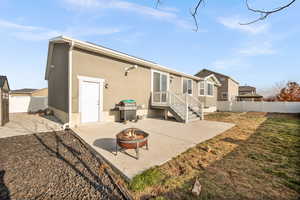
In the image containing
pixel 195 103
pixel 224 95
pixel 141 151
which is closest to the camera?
pixel 141 151

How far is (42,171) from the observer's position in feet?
9.55

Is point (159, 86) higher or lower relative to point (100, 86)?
higher

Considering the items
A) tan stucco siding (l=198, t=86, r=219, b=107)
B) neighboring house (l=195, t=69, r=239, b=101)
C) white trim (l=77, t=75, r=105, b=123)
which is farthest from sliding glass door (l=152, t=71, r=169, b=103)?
neighboring house (l=195, t=69, r=239, b=101)

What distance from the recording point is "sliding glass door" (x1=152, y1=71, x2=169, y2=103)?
31.4 feet

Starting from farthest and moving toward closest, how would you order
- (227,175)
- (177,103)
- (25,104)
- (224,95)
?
(224,95), (25,104), (177,103), (227,175)

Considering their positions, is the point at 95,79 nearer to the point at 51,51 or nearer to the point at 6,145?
the point at 6,145

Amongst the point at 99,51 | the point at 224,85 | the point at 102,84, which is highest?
the point at 224,85

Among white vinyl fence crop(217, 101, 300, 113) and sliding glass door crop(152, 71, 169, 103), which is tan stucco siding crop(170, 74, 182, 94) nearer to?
sliding glass door crop(152, 71, 169, 103)

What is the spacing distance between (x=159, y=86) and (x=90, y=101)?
17.9 feet

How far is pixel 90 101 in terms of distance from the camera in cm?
683

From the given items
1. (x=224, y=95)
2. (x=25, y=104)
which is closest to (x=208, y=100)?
(x=224, y=95)

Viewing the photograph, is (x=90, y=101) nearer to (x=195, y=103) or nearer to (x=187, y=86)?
(x=195, y=103)

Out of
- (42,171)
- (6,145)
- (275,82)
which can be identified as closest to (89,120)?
(6,145)

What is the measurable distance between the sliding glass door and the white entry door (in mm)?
4255
